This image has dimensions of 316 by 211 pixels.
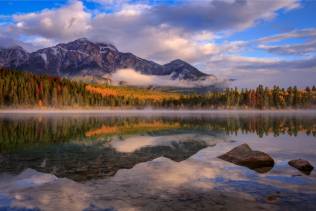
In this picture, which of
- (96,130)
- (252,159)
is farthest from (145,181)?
(96,130)

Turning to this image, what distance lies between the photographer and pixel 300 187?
16.3 metres

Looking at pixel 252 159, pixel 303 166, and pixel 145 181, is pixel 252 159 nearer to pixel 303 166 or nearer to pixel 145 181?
pixel 303 166

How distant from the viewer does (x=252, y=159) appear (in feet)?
74.6

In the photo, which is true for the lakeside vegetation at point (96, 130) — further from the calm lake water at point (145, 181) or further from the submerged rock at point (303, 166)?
the submerged rock at point (303, 166)

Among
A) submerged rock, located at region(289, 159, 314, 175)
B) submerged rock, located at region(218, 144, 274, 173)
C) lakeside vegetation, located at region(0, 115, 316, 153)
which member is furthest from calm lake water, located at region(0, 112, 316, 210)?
lakeside vegetation, located at region(0, 115, 316, 153)

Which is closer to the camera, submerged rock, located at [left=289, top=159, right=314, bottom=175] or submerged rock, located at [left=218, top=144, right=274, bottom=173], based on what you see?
submerged rock, located at [left=289, top=159, right=314, bottom=175]

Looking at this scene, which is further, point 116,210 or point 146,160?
point 146,160

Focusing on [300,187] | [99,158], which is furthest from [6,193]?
[300,187]

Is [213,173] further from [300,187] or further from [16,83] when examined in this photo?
[16,83]

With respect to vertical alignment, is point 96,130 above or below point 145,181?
below

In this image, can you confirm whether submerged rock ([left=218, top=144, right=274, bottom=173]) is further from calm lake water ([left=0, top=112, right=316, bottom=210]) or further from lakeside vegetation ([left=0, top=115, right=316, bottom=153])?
lakeside vegetation ([left=0, top=115, right=316, bottom=153])

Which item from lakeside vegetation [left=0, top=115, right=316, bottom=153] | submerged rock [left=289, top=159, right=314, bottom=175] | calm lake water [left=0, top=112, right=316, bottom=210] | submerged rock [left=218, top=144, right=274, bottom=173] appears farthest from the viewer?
lakeside vegetation [left=0, top=115, right=316, bottom=153]

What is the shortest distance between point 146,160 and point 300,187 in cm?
1092

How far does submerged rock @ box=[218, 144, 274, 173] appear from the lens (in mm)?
21641
